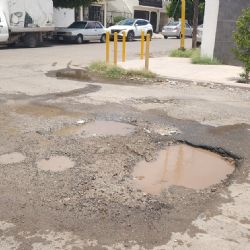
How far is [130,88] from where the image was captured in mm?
10680

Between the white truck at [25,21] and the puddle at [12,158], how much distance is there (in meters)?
16.3

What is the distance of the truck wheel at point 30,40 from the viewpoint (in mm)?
22703

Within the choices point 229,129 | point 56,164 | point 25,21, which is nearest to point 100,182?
point 56,164

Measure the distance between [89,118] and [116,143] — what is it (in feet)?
5.10

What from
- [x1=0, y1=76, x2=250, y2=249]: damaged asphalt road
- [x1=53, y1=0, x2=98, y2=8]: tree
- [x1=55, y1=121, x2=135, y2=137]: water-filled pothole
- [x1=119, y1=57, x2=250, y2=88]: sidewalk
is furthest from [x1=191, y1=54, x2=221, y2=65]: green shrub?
[x1=53, y1=0, x2=98, y2=8]: tree

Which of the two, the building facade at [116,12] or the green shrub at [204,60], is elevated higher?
the building facade at [116,12]

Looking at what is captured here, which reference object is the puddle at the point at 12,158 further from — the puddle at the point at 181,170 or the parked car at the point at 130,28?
the parked car at the point at 130,28

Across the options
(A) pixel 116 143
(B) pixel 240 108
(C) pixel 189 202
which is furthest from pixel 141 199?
(B) pixel 240 108

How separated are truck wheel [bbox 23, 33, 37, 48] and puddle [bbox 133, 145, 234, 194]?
18.6 meters

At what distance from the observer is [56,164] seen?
514 centimetres

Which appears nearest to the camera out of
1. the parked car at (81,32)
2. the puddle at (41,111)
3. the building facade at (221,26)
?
the puddle at (41,111)

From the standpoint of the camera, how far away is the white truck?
20766 millimetres

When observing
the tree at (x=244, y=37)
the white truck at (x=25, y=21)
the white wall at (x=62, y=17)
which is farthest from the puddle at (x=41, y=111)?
the white wall at (x=62, y=17)

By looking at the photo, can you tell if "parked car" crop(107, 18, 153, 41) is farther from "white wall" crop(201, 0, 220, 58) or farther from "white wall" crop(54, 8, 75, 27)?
"white wall" crop(201, 0, 220, 58)
